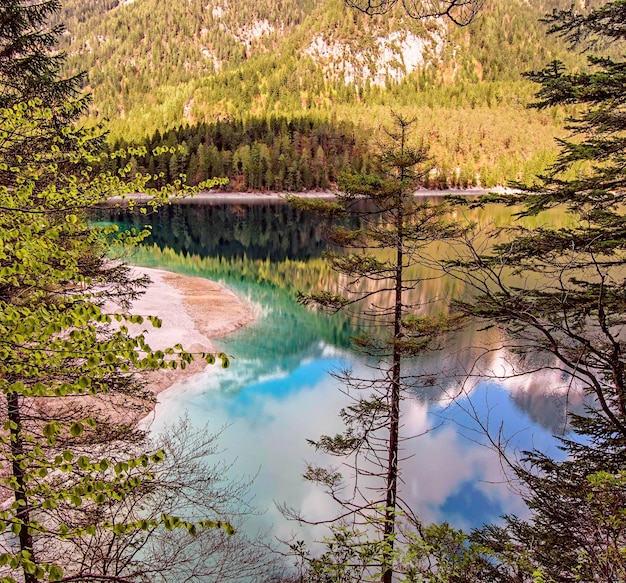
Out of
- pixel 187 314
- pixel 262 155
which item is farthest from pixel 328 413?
pixel 262 155

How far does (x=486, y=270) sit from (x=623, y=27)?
22.1ft

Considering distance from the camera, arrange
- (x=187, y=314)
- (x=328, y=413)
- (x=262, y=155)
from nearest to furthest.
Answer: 1. (x=328, y=413)
2. (x=187, y=314)
3. (x=262, y=155)

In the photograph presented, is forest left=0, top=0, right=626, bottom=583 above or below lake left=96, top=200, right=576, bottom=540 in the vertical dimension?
above

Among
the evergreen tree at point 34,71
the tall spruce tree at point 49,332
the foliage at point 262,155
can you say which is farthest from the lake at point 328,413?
the foliage at point 262,155

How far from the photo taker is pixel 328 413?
709 inches

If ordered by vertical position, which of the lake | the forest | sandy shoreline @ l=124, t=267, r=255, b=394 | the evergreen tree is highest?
the evergreen tree

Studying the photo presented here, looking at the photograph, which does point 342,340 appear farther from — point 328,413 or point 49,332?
point 49,332

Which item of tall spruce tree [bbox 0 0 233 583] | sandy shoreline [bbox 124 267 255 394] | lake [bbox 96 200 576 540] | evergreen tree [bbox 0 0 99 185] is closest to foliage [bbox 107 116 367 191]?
sandy shoreline [bbox 124 267 255 394]

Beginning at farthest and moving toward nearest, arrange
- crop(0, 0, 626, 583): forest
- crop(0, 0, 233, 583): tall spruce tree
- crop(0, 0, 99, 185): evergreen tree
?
crop(0, 0, 99, 185): evergreen tree < crop(0, 0, 626, 583): forest < crop(0, 0, 233, 583): tall spruce tree

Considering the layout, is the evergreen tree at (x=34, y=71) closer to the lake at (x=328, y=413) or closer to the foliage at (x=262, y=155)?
the lake at (x=328, y=413)

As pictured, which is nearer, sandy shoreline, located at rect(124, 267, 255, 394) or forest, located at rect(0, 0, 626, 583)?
forest, located at rect(0, 0, 626, 583)

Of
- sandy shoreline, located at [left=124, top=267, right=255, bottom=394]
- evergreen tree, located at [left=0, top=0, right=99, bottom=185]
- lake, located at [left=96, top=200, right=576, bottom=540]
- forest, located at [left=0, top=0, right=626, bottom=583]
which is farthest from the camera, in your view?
sandy shoreline, located at [left=124, top=267, right=255, bottom=394]

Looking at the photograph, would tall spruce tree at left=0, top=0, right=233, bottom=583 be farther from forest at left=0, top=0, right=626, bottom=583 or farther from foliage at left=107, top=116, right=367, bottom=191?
foliage at left=107, top=116, right=367, bottom=191

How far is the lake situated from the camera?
1329 cm
